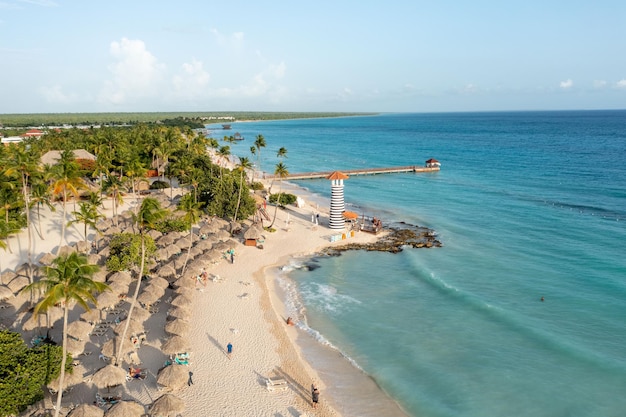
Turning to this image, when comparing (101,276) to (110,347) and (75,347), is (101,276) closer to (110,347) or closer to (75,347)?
(75,347)

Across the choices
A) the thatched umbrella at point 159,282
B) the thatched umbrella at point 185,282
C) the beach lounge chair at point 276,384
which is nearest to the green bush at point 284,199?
the thatched umbrella at point 185,282

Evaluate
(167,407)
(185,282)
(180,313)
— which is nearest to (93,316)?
(180,313)

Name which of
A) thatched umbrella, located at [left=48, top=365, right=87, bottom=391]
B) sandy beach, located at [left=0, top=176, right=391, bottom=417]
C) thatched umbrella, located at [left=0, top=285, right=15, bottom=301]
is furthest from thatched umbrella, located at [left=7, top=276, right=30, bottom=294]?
thatched umbrella, located at [left=48, top=365, right=87, bottom=391]

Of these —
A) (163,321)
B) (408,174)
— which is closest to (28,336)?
(163,321)

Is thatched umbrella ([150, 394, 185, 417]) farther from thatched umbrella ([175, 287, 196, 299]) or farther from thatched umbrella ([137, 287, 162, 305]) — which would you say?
Result: thatched umbrella ([137, 287, 162, 305])

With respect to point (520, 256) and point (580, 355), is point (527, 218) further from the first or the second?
point (580, 355)

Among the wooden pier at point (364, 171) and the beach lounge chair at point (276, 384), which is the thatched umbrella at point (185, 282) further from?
the wooden pier at point (364, 171)
